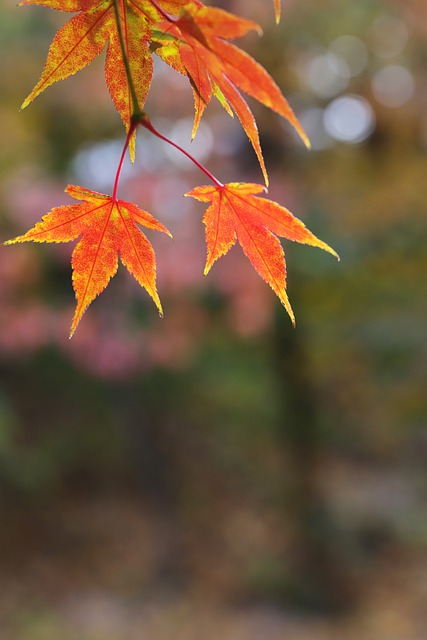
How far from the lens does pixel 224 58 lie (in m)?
0.42

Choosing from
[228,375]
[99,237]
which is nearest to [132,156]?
[99,237]

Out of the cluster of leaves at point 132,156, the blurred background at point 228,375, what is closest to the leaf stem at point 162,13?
the cluster of leaves at point 132,156

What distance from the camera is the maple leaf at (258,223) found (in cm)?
50

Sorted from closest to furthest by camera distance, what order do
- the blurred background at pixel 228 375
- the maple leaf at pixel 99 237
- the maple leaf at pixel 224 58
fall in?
the maple leaf at pixel 224 58, the maple leaf at pixel 99 237, the blurred background at pixel 228 375

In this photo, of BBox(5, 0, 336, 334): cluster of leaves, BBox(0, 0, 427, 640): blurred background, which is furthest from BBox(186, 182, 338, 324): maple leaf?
BBox(0, 0, 427, 640): blurred background

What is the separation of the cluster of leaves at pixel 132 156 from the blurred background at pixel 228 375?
2.79 metres

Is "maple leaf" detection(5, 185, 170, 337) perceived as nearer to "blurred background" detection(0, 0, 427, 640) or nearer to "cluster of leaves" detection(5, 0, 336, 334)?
"cluster of leaves" detection(5, 0, 336, 334)

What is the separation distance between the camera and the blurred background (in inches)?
140

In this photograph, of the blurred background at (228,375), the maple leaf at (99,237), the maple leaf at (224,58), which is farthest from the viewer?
the blurred background at (228,375)

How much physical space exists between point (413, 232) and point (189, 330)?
50.6 inches

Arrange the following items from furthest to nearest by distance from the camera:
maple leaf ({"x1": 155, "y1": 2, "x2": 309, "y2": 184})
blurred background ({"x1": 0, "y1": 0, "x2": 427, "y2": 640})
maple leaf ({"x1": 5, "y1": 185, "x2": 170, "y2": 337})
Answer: blurred background ({"x1": 0, "y1": 0, "x2": 427, "y2": 640})
maple leaf ({"x1": 5, "y1": 185, "x2": 170, "y2": 337})
maple leaf ({"x1": 155, "y1": 2, "x2": 309, "y2": 184})

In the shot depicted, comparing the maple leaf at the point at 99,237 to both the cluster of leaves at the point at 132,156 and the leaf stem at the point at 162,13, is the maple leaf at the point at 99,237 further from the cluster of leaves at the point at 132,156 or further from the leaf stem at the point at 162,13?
the leaf stem at the point at 162,13

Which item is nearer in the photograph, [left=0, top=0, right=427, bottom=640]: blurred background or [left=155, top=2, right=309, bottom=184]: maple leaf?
[left=155, top=2, right=309, bottom=184]: maple leaf

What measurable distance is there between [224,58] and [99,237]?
16 centimetres
